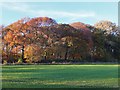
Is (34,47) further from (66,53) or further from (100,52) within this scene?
(100,52)

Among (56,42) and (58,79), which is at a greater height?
(56,42)

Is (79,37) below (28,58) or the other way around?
the other way around

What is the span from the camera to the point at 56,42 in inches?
1026

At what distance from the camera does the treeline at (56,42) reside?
2450 cm

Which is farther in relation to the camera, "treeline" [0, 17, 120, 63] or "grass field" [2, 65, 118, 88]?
"treeline" [0, 17, 120, 63]

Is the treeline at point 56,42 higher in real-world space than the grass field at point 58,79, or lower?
higher

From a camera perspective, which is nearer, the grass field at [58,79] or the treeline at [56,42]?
the grass field at [58,79]

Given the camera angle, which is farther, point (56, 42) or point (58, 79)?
point (56, 42)

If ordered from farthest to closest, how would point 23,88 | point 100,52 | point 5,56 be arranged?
1. point 100,52
2. point 5,56
3. point 23,88

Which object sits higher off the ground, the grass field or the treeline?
the treeline

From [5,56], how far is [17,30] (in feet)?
9.10

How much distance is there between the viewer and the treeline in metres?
24.5

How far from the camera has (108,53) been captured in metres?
30.7

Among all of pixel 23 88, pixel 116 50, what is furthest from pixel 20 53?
pixel 23 88
